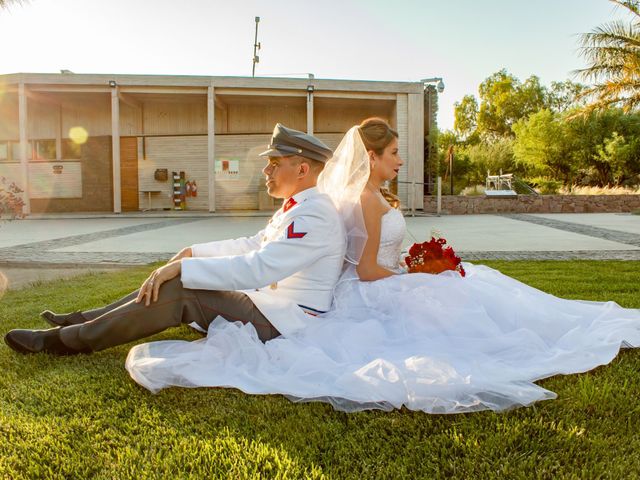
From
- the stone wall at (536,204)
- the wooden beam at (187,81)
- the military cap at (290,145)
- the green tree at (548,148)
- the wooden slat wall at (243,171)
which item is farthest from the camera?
the green tree at (548,148)

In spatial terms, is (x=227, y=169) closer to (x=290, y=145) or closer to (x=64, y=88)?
(x=64, y=88)

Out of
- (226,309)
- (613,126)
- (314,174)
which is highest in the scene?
(613,126)

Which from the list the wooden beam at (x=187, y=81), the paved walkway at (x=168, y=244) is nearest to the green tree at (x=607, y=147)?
the wooden beam at (x=187, y=81)

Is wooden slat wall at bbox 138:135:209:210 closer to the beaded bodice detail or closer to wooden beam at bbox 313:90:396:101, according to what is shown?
wooden beam at bbox 313:90:396:101

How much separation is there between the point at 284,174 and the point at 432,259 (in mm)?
1067

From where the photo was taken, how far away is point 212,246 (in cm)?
322

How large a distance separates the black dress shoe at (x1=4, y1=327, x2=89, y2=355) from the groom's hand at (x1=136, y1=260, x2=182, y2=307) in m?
0.59

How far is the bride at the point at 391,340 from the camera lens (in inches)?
88.0

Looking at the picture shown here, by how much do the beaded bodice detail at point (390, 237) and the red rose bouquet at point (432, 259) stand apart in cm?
11

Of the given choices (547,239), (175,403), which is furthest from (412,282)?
(547,239)

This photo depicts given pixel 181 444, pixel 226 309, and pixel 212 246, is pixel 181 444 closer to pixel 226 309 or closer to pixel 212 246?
pixel 226 309

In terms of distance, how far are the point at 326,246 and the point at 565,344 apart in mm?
1372

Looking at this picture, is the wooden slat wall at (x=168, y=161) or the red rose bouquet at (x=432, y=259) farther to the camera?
the wooden slat wall at (x=168, y=161)

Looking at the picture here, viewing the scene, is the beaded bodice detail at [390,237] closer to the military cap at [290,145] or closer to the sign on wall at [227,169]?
the military cap at [290,145]
